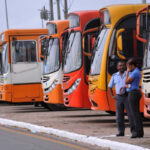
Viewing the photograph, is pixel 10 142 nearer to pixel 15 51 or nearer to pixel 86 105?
pixel 86 105

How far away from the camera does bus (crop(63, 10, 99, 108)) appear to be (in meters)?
18.5

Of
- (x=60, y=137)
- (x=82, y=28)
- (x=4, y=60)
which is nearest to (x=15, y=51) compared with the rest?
(x=4, y=60)

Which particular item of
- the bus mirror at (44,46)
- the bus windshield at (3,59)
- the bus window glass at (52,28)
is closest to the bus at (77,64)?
the bus window glass at (52,28)

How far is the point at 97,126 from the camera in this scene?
16328 mm

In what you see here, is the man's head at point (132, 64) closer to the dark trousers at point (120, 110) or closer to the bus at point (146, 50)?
the dark trousers at point (120, 110)

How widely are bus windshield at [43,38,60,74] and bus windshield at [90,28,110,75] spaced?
5.27m

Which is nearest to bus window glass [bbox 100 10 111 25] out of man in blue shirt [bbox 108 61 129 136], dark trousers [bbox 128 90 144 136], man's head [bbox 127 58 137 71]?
man in blue shirt [bbox 108 61 129 136]

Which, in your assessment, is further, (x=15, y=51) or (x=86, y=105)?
(x=15, y=51)

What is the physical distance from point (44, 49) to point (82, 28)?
4.54m

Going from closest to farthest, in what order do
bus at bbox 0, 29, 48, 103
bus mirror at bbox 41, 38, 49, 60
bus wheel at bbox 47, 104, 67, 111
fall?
bus mirror at bbox 41, 38, 49, 60 < bus at bbox 0, 29, 48, 103 < bus wheel at bbox 47, 104, 67, 111

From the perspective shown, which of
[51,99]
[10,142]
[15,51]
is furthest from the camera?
[15,51]

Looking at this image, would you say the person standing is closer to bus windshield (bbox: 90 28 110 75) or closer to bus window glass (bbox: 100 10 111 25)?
bus windshield (bbox: 90 28 110 75)

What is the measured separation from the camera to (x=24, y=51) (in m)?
25.4

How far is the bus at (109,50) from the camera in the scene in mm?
16038
